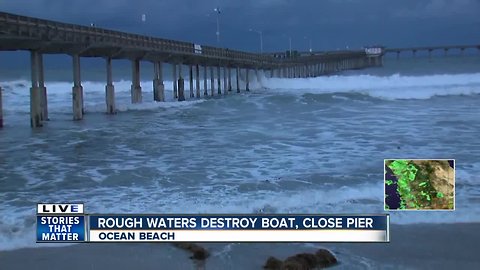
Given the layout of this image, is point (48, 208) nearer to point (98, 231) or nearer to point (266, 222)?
point (98, 231)

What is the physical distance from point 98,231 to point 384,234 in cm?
224

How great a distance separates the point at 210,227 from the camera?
4.54 meters

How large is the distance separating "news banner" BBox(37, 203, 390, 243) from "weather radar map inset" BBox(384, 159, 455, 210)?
0.36 m

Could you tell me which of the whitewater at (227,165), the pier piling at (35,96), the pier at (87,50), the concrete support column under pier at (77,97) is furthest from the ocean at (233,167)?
the concrete support column under pier at (77,97)

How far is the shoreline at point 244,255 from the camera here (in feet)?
19.2

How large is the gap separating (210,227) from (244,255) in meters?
1.79

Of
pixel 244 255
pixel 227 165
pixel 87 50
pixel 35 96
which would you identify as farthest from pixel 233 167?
pixel 87 50

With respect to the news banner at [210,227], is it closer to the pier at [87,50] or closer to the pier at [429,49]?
the pier at [87,50]

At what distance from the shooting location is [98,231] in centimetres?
459

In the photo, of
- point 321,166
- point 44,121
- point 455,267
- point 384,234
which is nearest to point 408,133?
point 321,166

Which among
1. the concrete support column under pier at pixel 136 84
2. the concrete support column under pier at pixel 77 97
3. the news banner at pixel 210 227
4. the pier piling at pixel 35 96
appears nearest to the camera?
the news banner at pixel 210 227

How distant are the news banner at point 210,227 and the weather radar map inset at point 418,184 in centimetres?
36

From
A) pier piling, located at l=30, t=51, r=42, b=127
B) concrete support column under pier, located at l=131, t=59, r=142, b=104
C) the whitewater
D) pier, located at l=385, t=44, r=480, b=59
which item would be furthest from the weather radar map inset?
pier, located at l=385, t=44, r=480, b=59

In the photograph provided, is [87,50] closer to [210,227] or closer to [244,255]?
[244,255]
